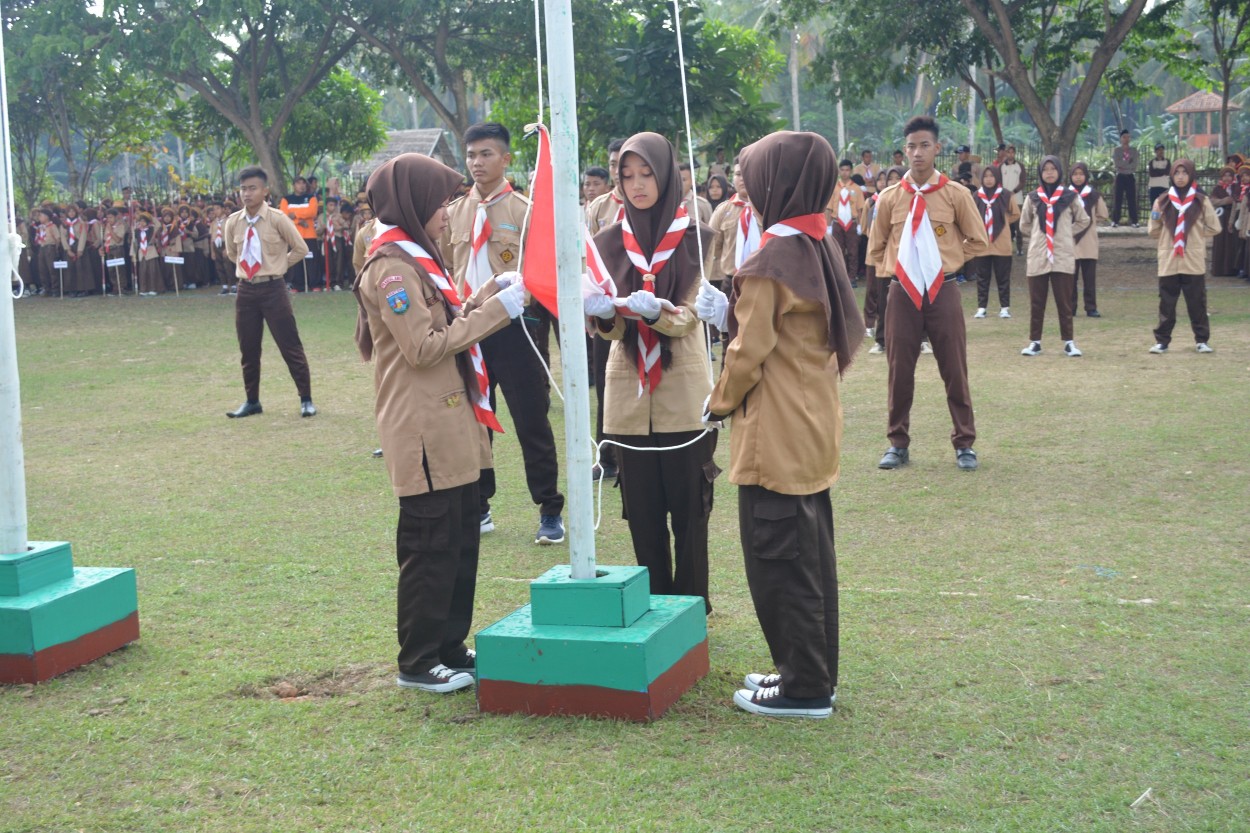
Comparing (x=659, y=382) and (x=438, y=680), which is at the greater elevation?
(x=659, y=382)

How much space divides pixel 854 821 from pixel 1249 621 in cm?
238

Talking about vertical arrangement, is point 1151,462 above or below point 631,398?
below

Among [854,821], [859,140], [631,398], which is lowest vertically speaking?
[854,821]

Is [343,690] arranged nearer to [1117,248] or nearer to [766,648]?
[766,648]

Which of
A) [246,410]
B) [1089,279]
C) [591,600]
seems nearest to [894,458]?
[591,600]

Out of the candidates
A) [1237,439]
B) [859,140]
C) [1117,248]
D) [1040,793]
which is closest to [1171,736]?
[1040,793]

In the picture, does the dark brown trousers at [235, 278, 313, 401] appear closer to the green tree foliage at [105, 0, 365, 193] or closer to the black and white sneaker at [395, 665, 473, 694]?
the black and white sneaker at [395, 665, 473, 694]

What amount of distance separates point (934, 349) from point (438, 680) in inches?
182

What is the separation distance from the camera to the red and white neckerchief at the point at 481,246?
707 centimetres

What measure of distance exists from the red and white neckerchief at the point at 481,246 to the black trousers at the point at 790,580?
3.21 metres

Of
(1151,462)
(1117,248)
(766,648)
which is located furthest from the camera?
(1117,248)

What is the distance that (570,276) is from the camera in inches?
165

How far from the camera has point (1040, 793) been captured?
3637mm

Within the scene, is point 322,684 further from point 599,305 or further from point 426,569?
point 599,305
